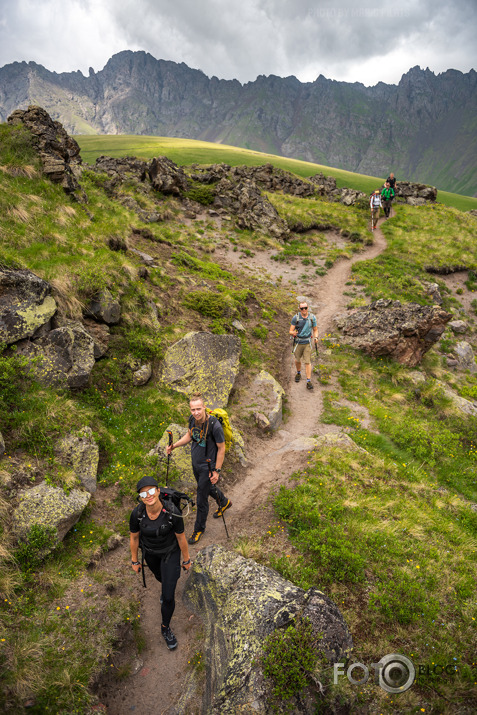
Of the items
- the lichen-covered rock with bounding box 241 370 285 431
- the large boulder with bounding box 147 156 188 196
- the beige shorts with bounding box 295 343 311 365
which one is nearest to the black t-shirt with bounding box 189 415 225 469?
the lichen-covered rock with bounding box 241 370 285 431

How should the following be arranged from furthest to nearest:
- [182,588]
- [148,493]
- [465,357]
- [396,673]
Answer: [465,357] → [182,588] → [148,493] → [396,673]

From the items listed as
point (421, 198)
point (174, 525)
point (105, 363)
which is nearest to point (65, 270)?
point (105, 363)

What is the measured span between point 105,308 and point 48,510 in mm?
7664

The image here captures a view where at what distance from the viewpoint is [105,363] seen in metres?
11.7

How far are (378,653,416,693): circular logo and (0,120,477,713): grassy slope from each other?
156 mm

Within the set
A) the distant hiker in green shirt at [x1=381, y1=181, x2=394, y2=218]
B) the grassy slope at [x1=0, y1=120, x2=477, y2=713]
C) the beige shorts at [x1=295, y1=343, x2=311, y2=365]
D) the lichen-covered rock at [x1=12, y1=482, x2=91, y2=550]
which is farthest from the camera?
the distant hiker in green shirt at [x1=381, y1=181, x2=394, y2=218]

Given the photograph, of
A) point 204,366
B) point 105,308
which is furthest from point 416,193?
point 105,308

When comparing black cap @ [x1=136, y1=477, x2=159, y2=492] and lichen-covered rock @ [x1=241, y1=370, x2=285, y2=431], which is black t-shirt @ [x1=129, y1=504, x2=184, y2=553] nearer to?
black cap @ [x1=136, y1=477, x2=159, y2=492]

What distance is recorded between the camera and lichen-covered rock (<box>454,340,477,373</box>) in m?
19.7

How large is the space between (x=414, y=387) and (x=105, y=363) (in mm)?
13924

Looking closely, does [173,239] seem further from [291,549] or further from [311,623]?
[311,623]

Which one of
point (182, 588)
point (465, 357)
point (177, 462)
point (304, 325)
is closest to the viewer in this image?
point (182, 588)

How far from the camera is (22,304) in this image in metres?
10.1

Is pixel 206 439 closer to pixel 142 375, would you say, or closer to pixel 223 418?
pixel 223 418
